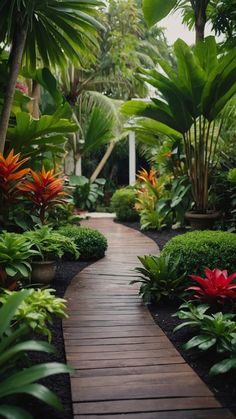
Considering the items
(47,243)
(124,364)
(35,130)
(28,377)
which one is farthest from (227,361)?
(35,130)

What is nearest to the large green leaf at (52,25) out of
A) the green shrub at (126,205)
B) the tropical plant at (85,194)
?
the green shrub at (126,205)

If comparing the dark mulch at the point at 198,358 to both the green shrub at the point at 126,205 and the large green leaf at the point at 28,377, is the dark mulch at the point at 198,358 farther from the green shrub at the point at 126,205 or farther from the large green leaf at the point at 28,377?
the green shrub at the point at 126,205

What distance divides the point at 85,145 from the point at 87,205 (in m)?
1.73

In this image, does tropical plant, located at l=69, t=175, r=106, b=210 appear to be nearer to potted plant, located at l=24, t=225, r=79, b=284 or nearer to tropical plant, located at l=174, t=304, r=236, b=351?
potted plant, located at l=24, t=225, r=79, b=284

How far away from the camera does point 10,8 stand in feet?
15.0

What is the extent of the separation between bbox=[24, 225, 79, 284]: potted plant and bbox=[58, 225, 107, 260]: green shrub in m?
1.25

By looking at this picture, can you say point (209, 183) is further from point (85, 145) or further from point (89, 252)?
point (85, 145)

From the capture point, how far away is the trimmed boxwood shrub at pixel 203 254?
4.14 metres

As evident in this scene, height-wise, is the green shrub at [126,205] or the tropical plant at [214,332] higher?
the green shrub at [126,205]

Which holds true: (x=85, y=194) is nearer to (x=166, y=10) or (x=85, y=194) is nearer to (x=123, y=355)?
(x=166, y=10)

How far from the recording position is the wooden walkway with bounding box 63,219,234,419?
7.50ft

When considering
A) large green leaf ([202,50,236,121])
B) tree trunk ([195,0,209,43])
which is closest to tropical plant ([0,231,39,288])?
large green leaf ([202,50,236,121])

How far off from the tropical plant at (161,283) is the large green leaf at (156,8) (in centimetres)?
328

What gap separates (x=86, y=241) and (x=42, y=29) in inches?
110
